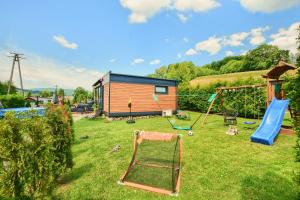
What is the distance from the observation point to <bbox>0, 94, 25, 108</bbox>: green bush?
17.3 metres

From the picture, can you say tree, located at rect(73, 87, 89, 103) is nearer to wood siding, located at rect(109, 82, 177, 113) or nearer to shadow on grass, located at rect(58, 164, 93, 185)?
wood siding, located at rect(109, 82, 177, 113)

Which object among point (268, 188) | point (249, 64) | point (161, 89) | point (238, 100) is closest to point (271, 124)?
point (268, 188)

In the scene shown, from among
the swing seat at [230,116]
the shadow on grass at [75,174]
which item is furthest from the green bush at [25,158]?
the swing seat at [230,116]

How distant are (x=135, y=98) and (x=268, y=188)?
11.9 meters

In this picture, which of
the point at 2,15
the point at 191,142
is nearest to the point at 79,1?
the point at 2,15

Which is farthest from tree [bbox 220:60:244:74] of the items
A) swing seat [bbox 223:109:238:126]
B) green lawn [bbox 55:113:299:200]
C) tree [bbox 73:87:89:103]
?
green lawn [bbox 55:113:299:200]

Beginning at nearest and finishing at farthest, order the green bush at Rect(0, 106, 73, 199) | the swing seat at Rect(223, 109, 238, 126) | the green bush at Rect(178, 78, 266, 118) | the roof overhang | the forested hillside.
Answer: the green bush at Rect(0, 106, 73, 199)
the roof overhang
the swing seat at Rect(223, 109, 238, 126)
the green bush at Rect(178, 78, 266, 118)
the forested hillside

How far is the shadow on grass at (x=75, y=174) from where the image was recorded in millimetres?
3730

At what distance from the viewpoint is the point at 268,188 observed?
3.17 meters

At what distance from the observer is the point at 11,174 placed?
2.34m

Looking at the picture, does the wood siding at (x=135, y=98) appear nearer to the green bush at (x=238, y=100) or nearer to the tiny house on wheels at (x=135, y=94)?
the tiny house on wheels at (x=135, y=94)

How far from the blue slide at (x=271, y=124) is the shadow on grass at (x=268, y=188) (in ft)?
9.32

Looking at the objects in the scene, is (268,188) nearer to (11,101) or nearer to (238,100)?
(238,100)

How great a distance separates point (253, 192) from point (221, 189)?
561 millimetres
